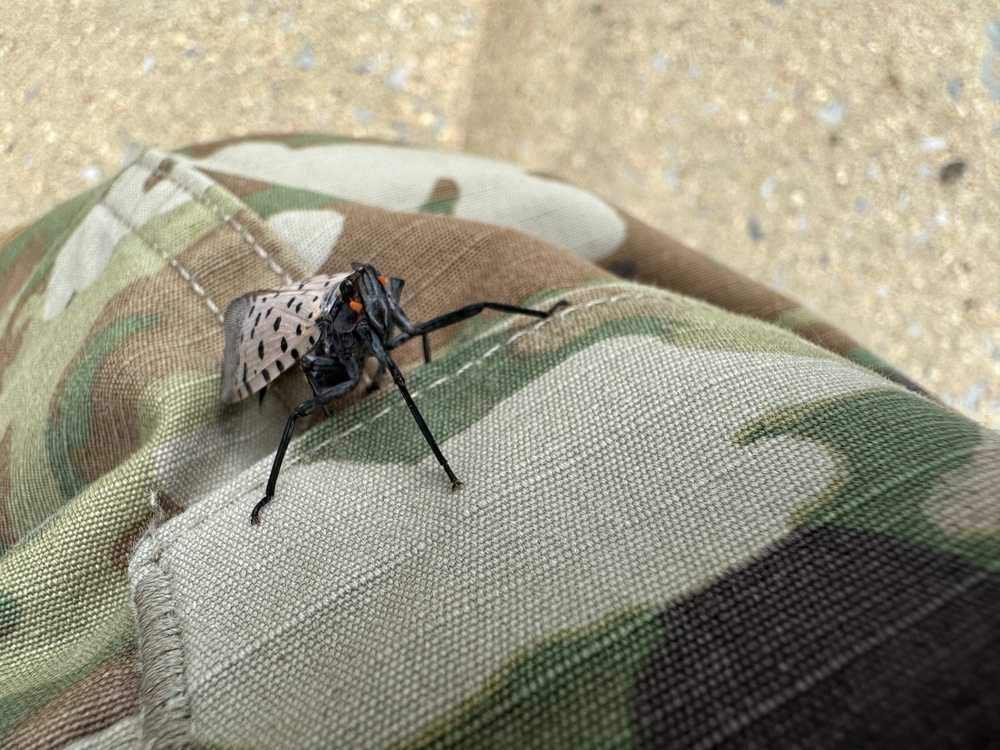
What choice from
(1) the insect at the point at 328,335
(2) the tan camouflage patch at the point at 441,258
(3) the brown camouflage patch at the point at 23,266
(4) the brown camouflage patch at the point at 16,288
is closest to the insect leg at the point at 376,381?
(1) the insect at the point at 328,335

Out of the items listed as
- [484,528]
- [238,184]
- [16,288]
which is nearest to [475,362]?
[484,528]

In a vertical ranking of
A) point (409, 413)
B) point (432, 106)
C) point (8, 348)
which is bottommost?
point (8, 348)

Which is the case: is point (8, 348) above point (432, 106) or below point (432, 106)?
below

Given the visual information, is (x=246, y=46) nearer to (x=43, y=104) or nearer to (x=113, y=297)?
(x=43, y=104)

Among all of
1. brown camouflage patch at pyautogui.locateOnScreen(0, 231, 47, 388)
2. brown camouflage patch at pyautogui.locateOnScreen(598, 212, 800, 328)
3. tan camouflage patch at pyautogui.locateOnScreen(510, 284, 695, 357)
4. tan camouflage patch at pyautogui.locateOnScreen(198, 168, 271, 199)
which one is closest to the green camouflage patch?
tan camouflage patch at pyautogui.locateOnScreen(510, 284, 695, 357)

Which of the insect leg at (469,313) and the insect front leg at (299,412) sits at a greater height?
the insect leg at (469,313)

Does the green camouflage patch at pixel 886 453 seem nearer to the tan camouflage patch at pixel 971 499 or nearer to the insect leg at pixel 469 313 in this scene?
the tan camouflage patch at pixel 971 499

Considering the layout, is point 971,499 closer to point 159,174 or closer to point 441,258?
point 441,258

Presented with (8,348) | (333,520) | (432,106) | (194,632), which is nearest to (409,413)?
(333,520)
